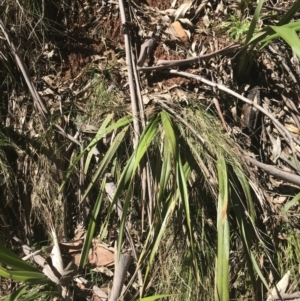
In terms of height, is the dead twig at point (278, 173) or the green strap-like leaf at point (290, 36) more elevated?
the green strap-like leaf at point (290, 36)

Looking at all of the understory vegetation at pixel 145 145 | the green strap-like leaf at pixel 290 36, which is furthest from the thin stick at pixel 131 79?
the green strap-like leaf at pixel 290 36

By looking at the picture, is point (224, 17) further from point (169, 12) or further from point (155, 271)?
point (155, 271)

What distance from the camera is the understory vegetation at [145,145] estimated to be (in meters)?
1.61

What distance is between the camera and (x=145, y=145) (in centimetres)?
154

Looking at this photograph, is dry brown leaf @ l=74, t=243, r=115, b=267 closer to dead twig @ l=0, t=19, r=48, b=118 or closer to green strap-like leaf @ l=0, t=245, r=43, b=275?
green strap-like leaf @ l=0, t=245, r=43, b=275

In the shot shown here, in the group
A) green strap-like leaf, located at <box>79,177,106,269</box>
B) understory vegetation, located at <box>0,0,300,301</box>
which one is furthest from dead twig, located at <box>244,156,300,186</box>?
green strap-like leaf, located at <box>79,177,106,269</box>

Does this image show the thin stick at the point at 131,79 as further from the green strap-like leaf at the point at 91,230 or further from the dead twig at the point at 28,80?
the dead twig at the point at 28,80

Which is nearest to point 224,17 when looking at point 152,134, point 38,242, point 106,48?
point 106,48

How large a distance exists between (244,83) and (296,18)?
0.32 m

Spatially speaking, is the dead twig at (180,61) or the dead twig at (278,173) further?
the dead twig at (180,61)

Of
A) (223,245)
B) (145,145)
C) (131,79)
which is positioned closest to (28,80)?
(131,79)

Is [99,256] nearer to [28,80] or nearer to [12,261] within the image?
[12,261]

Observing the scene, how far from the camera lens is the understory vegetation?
161 cm

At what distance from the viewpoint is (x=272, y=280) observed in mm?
1708
